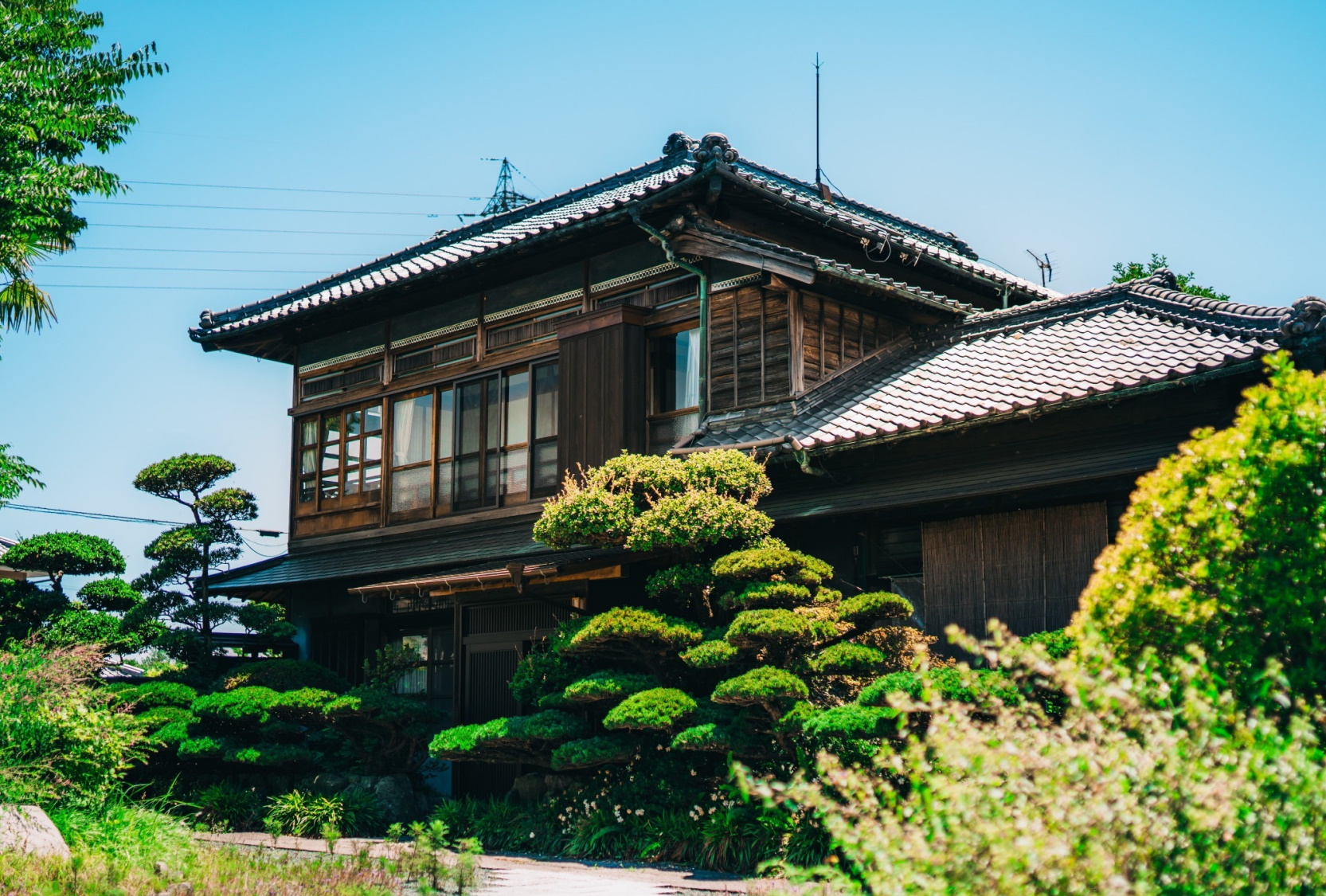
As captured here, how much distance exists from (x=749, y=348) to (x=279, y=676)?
7762mm

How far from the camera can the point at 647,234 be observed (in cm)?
1614

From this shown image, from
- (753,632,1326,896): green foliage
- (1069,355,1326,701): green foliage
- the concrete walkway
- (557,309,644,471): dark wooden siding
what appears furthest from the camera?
(557,309,644,471): dark wooden siding

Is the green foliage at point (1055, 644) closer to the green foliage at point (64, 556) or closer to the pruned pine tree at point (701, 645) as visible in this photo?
the pruned pine tree at point (701, 645)

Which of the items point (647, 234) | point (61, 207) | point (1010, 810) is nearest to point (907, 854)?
point (1010, 810)

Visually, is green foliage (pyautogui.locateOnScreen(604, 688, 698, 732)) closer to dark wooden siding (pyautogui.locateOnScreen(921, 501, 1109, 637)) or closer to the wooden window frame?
dark wooden siding (pyautogui.locateOnScreen(921, 501, 1109, 637))

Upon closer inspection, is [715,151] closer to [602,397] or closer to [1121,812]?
[602,397]

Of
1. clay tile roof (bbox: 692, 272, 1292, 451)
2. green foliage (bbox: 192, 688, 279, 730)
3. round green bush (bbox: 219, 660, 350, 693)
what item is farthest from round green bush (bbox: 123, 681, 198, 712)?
clay tile roof (bbox: 692, 272, 1292, 451)

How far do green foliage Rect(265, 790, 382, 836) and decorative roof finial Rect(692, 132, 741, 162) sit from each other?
28.6 ft

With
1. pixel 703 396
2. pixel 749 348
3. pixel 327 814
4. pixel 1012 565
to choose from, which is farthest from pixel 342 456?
pixel 1012 565

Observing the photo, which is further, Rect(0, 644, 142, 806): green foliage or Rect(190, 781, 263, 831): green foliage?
Rect(190, 781, 263, 831): green foliage

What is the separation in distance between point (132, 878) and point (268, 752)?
7.46 metres

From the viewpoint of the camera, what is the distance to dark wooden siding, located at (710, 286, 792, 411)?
581 inches

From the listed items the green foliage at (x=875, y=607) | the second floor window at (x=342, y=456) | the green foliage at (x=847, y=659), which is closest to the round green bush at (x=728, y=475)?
the green foliage at (x=875, y=607)

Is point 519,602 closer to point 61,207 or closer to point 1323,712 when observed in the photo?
point 61,207
